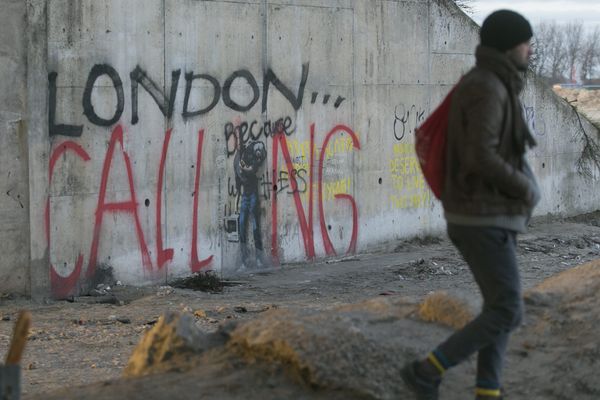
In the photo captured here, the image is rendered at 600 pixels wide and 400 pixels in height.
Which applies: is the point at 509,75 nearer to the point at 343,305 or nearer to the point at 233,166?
the point at 343,305

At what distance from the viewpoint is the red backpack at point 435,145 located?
5.07 m

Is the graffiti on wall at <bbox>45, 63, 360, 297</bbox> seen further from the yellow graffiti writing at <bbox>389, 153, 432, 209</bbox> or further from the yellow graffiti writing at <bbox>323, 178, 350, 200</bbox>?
the yellow graffiti writing at <bbox>389, 153, 432, 209</bbox>

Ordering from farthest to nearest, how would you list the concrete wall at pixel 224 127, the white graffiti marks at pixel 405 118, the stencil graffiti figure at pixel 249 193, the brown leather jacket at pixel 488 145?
the white graffiti marks at pixel 405 118
the stencil graffiti figure at pixel 249 193
the concrete wall at pixel 224 127
the brown leather jacket at pixel 488 145

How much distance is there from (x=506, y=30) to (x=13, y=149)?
642cm

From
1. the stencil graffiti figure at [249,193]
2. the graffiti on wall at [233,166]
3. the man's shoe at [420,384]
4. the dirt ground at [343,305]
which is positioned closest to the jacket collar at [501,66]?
the man's shoe at [420,384]

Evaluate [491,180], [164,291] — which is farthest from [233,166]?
[491,180]

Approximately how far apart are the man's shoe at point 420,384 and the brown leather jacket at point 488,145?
76 cm

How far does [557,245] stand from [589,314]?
Answer: 8755 mm

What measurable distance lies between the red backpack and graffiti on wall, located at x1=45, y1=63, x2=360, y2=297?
621cm


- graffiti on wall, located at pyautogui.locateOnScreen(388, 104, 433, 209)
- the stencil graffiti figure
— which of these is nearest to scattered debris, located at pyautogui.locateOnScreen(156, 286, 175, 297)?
the stencil graffiti figure

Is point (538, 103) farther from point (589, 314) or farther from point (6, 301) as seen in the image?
point (589, 314)

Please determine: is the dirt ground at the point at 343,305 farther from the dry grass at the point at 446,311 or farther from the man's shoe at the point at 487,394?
the man's shoe at the point at 487,394

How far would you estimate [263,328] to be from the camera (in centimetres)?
552

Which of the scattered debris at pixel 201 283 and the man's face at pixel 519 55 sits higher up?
the man's face at pixel 519 55
